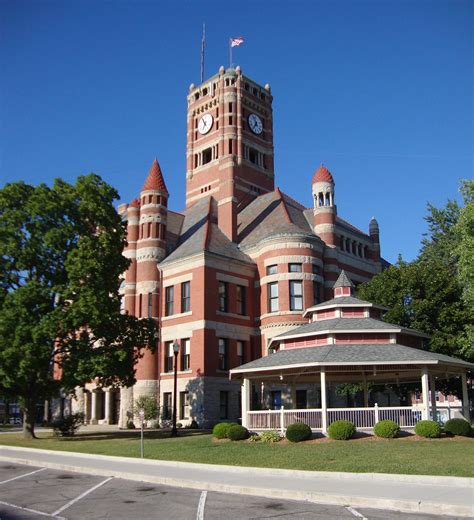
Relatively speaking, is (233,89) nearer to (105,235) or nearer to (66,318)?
(105,235)

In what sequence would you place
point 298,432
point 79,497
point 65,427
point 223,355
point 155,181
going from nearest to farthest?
point 79,497, point 298,432, point 65,427, point 223,355, point 155,181

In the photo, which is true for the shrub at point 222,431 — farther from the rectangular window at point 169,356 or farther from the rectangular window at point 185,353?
the rectangular window at point 169,356

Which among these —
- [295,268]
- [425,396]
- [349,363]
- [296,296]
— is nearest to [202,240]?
[295,268]

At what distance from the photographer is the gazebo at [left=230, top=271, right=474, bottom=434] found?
2720 centimetres

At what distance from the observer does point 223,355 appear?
43188 millimetres

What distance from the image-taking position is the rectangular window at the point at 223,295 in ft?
144

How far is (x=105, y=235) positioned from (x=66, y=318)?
5.96 m

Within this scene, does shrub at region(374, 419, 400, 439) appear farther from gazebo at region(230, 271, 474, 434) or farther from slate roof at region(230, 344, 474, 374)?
slate roof at region(230, 344, 474, 374)

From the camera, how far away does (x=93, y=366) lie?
30859mm

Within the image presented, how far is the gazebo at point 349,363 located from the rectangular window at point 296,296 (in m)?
8.79

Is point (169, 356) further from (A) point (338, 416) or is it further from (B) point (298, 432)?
(B) point (298, 432)

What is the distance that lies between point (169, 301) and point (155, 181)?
32.9 ft

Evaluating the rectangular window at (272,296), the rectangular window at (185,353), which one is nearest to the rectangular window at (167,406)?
the rectangular window at (185,353)

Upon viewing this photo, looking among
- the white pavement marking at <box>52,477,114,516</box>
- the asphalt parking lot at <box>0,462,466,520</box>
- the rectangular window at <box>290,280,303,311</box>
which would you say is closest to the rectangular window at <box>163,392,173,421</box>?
the rectangular window at <box>290,280,303,311</box>
